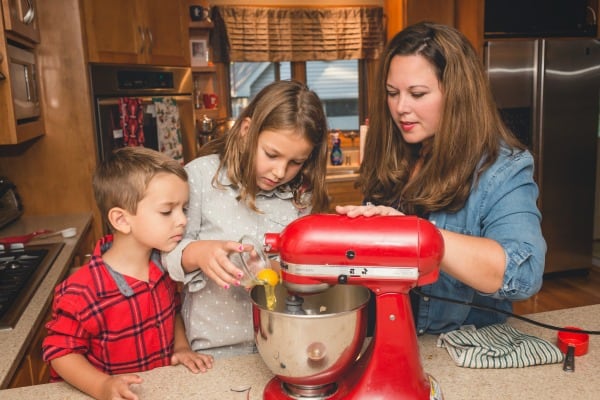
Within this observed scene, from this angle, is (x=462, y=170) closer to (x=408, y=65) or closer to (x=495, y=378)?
(x=408, y=65)

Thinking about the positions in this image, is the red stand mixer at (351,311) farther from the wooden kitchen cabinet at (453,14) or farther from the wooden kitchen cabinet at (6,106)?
the wooden kitchen cabinet at (453,14)

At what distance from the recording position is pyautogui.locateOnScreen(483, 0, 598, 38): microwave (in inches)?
144

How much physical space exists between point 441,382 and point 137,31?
253cm

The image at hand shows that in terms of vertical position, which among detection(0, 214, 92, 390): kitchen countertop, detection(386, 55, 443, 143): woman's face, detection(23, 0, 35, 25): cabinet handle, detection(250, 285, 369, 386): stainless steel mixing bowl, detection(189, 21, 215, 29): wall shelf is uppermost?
detection(189, 21, 215, 29): wall shelf

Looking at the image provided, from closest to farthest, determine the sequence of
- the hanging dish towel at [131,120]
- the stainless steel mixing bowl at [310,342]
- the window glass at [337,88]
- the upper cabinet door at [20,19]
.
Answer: the stainless steel mixing bowl at [310,342] → the upper cabinet door at [20,19] → the hanging dish towel at [131,120] → the window glass at [337,88]

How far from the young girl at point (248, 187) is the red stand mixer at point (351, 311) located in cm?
38

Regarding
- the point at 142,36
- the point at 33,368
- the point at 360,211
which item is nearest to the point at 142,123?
the point at 142,36

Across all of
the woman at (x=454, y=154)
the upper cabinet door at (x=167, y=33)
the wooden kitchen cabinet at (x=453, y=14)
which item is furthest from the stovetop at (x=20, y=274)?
the wooden kitchen cabinet at (x=453, y=14)

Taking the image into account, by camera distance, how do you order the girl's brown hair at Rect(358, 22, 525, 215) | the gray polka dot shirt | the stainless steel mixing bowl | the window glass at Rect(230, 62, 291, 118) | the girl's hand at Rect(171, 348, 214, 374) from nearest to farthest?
the stainless steel mixing bowl → the girl's hand at Rect(171, 348, 214, 374) → the girl's brown hair at Rect(358, 22, 525, 215) → the gray polka dot shirt → the window glass at Rect(230, 62, 291, 118)

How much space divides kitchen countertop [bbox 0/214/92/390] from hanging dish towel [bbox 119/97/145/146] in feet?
1.60

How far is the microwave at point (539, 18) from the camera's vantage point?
365cm

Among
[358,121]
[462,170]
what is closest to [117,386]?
[462,170]

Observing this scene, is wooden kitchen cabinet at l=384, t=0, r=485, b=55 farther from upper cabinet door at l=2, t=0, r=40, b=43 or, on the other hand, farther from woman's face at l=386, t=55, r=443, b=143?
woman's face at l=386, t=55, r=443, b=143

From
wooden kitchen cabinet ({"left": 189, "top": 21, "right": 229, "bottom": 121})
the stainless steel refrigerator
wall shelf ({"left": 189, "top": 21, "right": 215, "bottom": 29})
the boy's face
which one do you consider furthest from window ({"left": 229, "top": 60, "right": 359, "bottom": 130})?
the boy's face
